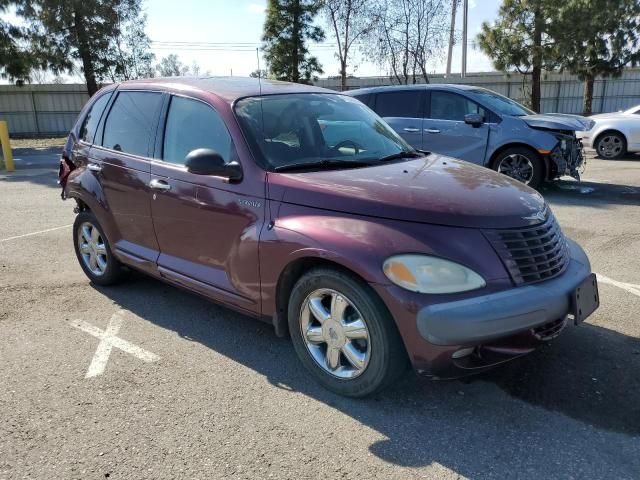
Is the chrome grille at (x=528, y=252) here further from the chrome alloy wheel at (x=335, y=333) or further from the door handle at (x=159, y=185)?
the door handle at (x=159, y=185)

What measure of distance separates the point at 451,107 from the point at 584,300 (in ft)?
22.8

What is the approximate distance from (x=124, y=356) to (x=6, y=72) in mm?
25247

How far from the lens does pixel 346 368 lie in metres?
3.20

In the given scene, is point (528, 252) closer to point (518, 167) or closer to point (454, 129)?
point (518, 167)

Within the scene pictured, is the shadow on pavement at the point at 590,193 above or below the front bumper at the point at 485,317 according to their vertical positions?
below

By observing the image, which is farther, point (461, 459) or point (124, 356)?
point (124, 356)

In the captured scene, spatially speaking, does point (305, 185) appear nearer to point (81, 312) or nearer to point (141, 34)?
point (81, 312)

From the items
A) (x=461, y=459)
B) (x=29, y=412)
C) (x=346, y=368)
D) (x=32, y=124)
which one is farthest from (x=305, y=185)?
(x=32, y=124)

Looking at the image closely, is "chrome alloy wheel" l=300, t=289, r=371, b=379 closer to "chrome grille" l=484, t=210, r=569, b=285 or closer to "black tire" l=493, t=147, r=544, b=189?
"chrome grille" l=484, t=210, r=569, b=285

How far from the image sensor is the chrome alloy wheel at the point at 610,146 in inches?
521

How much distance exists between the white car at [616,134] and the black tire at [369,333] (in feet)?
38.6

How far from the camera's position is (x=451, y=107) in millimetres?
9531

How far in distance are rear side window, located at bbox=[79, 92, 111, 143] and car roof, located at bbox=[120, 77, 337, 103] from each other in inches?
19.0

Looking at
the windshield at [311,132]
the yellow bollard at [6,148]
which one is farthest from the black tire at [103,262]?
the yellow bollard at [6,148]
